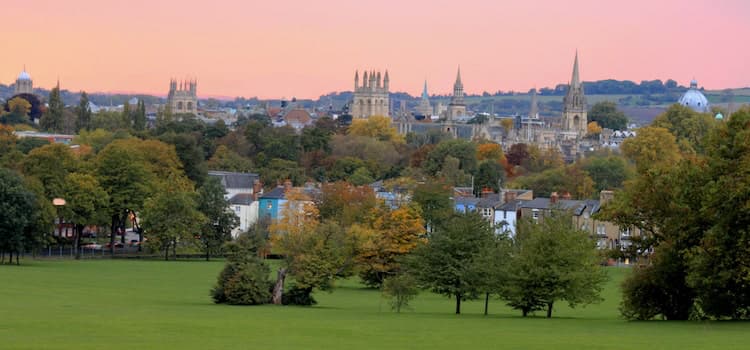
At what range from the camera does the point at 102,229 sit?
10525cm

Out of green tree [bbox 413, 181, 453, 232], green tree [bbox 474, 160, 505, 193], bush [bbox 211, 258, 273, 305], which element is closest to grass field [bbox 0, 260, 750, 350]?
bush [bbox 211, 258, 273, 305]

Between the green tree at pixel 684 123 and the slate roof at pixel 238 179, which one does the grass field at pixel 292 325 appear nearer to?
the slate roof at pixel 238 179

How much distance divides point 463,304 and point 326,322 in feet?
55.1

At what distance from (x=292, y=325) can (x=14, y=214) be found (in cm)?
3446

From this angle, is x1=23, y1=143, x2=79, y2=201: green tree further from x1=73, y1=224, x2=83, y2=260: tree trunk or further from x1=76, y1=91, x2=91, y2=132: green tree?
x1=76, y1=91, x2=91, y2=132: green tree

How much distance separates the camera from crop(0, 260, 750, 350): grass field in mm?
34594

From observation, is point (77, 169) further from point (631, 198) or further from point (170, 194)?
point (631, 198)

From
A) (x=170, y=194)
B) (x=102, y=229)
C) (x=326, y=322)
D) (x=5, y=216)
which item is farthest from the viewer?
(x=102, y=229)

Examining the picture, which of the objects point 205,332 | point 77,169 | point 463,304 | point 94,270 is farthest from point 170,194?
point 205,332

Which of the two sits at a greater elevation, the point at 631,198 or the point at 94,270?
the point at 631,198

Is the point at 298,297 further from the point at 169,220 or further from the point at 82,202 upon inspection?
the point at 82,202

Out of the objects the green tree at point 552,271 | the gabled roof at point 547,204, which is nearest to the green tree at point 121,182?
the gabled roof at point 547,204

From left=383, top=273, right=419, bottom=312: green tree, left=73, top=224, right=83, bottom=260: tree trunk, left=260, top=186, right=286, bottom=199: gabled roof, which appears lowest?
left=73, top=224, right=83, bottom=260: tree trunk

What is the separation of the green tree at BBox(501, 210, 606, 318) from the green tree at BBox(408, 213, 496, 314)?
3.84 meters
